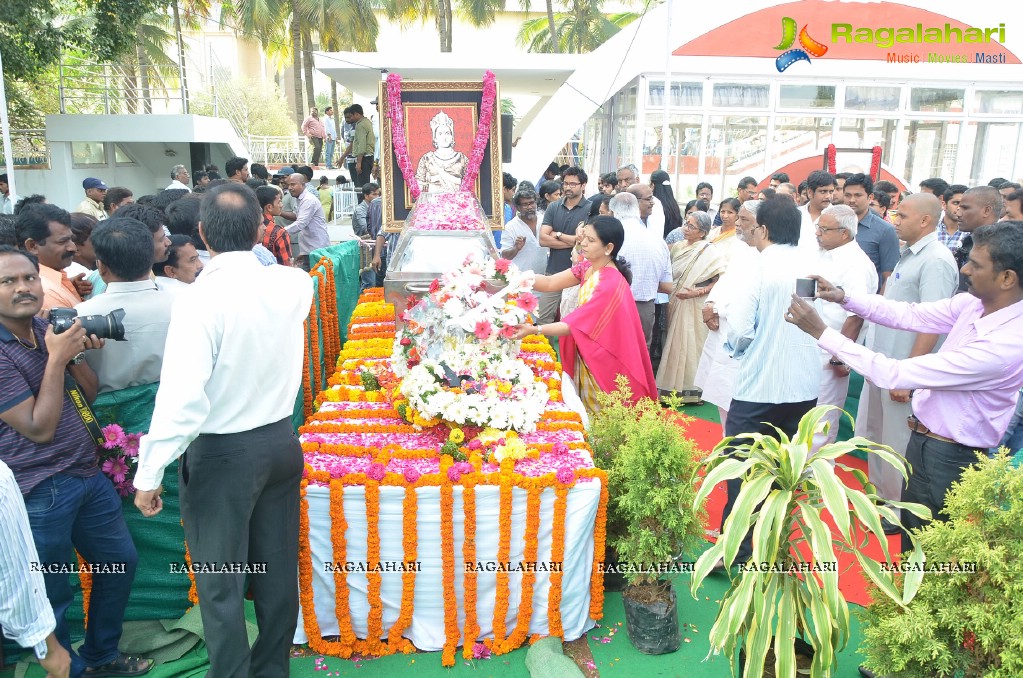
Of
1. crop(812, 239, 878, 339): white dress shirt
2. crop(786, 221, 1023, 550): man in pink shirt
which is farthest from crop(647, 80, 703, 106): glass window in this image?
crop(786, 221, 1023, 550): man in pink shirt

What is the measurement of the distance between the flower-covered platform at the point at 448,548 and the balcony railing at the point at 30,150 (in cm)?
1442

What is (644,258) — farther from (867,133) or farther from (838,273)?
(867,133)

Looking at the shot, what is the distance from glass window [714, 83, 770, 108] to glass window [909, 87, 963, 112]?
105 inches

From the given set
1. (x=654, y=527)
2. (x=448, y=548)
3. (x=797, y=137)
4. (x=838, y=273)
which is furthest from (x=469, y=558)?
(x=797, y=137)

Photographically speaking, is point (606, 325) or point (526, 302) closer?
point (526, 302)

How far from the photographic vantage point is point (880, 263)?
5723 millimetres

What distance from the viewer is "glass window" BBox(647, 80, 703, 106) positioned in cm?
1253

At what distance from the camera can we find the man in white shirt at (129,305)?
2912 mm

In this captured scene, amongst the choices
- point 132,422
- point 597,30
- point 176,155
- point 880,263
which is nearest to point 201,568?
point 132,422

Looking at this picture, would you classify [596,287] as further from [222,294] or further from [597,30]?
[597,30]

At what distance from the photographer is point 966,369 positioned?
260cm

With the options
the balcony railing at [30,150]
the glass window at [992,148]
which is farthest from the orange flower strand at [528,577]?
the balcony railing at [30,150]

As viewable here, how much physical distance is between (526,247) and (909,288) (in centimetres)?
367

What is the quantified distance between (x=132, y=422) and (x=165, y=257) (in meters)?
0.90
